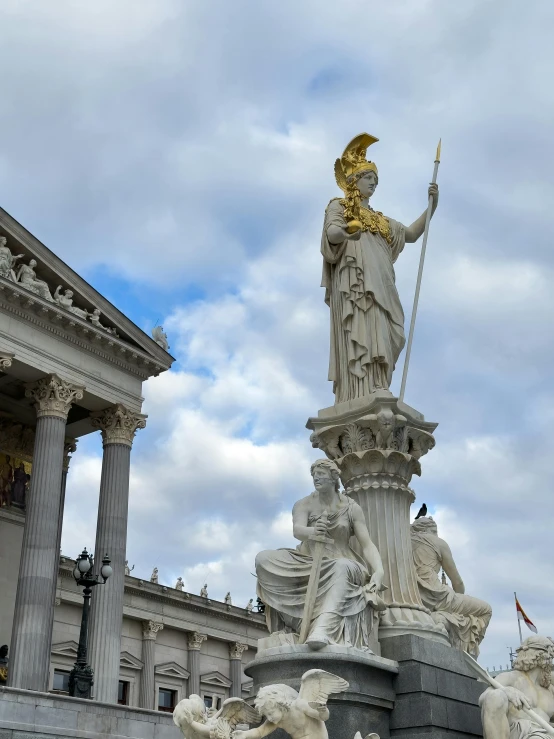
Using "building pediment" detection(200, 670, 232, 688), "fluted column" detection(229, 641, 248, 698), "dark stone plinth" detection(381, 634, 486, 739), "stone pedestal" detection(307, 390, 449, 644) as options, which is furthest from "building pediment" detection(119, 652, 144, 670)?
"dark stone plinth" detection(381, 634, 486, 739)

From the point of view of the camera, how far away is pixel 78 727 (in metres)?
19.9

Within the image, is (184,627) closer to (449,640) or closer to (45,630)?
(45,630)

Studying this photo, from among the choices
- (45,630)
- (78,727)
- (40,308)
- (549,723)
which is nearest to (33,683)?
(45,630)

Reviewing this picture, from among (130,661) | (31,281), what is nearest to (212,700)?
(130,661)

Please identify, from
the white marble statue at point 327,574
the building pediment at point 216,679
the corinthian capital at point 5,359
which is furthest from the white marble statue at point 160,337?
the white marble statue at point 327,574

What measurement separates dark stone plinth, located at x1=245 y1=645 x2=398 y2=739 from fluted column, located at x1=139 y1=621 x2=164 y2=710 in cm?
3909

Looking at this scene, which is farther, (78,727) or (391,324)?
(78,727)

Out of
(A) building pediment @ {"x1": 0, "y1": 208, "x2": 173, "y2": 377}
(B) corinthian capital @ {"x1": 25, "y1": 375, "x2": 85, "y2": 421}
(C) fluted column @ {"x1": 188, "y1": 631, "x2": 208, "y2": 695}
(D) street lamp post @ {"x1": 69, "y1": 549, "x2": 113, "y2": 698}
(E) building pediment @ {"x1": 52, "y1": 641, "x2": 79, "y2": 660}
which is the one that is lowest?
(D) street lamp post @ {"x1": 69, "y1": 549, "x2": 113, "y2": 698}

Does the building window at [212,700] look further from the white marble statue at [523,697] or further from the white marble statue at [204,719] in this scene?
the white marble statue at [204,719]

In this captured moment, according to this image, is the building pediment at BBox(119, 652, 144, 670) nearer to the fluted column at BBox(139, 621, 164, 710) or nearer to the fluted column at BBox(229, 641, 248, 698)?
the fluted column at BBox(139, 621, 164, 710)

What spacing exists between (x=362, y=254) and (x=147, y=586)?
3789 cm

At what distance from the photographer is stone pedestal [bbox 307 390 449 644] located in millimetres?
8852

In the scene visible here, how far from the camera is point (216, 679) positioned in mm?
49062

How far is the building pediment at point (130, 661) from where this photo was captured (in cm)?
4384
